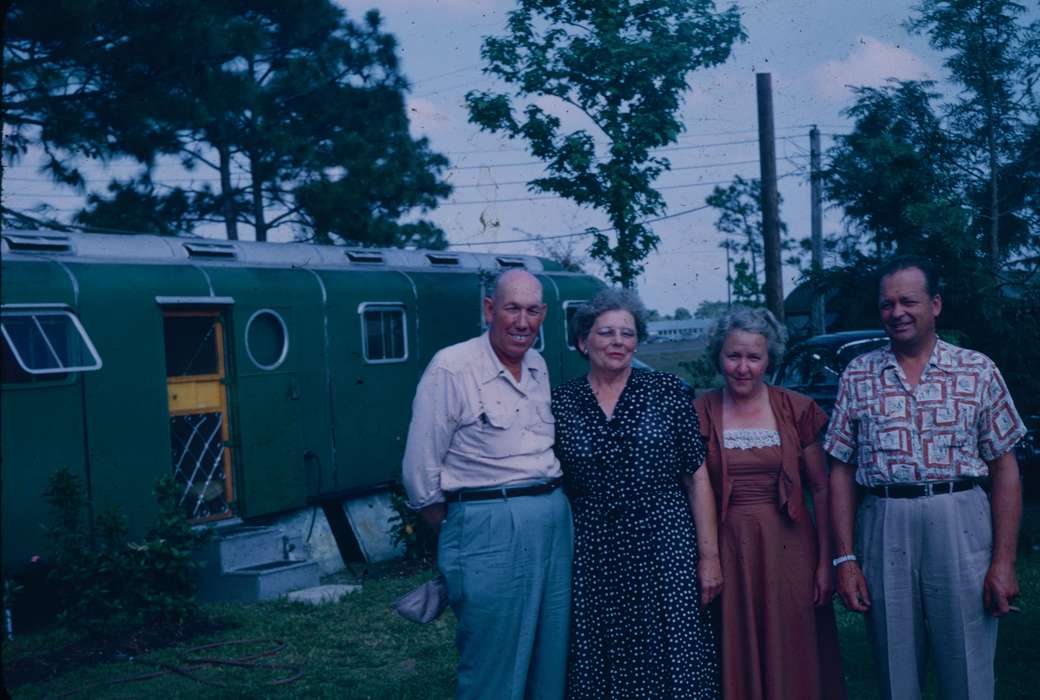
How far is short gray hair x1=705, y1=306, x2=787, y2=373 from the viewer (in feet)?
12.5

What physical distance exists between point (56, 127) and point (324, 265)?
460 centimetres

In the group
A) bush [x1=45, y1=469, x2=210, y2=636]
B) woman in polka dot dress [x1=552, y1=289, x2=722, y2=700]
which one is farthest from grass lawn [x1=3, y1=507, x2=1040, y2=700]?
woman in polka dot dress [x1=552, y1=289, x2=722, y2=700]

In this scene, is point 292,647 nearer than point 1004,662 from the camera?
No

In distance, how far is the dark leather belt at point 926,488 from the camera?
3.44 m

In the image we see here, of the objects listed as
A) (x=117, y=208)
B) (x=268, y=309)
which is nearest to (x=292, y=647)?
(x=268, y=309)

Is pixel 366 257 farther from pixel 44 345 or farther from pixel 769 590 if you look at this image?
pixel 769 590

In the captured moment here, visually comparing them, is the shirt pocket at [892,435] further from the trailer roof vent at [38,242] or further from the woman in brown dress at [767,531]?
the trailer roof vent at [38,242]

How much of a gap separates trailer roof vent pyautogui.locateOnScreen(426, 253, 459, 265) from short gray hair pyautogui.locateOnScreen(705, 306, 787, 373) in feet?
24.1

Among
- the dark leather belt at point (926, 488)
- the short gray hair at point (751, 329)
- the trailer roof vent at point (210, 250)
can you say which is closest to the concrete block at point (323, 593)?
the trailer roof vent at point (210, 250)

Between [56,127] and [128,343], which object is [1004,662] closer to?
[128,343]

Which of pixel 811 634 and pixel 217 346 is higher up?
pixel 217 346

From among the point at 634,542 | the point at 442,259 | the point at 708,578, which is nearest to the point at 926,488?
the point at 708,578

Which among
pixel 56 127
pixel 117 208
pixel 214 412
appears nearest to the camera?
pixel 214 412

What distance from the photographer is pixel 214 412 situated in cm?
866
